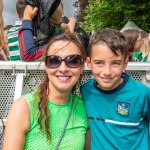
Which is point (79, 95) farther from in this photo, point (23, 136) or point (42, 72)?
point (23, 136)

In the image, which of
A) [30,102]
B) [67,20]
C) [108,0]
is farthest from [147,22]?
[30,102]

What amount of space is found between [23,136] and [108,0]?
24538 millimetres

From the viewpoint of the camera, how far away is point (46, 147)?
2.43 meters

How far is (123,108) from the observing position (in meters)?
2.61

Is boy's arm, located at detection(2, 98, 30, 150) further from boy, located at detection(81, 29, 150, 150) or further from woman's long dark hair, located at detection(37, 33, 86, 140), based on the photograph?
boy, located at detection(81, 29, 150, 150)

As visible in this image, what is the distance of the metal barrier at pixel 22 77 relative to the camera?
2879 millimetres

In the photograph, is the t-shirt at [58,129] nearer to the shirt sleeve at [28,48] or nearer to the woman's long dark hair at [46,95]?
the woman's long dark hair at [46,95]

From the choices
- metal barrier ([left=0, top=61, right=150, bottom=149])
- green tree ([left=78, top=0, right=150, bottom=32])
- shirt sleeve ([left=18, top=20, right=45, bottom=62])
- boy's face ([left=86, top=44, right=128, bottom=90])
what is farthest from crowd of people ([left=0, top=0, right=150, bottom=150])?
green tree ([left=78, top=0, right=150, bottom=32])

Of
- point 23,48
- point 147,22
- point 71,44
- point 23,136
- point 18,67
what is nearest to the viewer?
point 23,136

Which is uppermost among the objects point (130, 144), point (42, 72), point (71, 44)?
point (71, 44)

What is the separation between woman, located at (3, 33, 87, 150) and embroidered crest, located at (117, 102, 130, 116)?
0.87 ft

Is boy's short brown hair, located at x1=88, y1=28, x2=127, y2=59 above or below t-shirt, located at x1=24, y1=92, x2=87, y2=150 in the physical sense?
above

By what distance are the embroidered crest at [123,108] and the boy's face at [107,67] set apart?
14 centimetres

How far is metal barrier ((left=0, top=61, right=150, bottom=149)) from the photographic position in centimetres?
288
